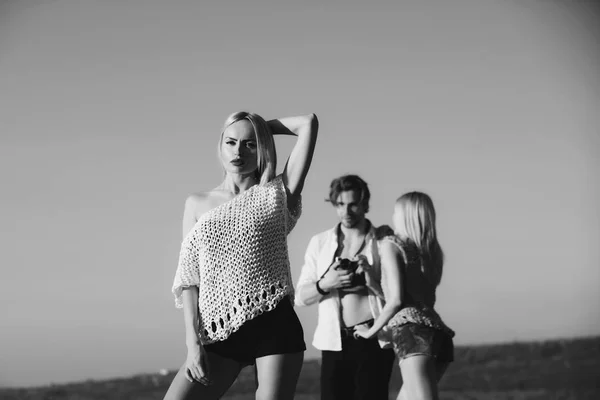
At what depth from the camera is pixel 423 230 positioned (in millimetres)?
4668

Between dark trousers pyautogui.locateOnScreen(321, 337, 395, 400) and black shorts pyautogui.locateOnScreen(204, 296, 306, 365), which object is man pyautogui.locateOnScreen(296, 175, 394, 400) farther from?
black shorts pyautogui.locateOnScreen(204, 296, 306, 365)

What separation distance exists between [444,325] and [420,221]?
1.91 ft

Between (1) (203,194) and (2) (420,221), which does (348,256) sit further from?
(1) (203,194)

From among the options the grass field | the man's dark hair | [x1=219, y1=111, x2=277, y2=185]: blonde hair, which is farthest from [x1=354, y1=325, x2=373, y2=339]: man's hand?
the grass field

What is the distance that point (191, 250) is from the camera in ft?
10.6

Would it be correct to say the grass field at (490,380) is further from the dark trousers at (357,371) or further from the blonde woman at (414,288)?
the blonde woman at (414,288)

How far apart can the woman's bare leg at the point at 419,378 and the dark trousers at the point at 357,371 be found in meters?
0.75

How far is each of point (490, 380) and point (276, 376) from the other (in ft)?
20.6

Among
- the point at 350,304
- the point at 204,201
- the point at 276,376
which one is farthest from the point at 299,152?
the point at 350,304

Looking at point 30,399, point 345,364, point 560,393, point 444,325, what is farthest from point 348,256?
point 560,393

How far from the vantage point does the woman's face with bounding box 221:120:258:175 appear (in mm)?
3258

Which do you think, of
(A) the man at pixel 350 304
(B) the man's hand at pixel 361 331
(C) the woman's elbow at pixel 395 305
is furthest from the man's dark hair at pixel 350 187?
(C) the woman's elbow at pixel 395 305

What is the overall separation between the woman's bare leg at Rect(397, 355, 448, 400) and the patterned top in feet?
0.72

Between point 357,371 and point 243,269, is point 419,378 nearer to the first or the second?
point 357,371
